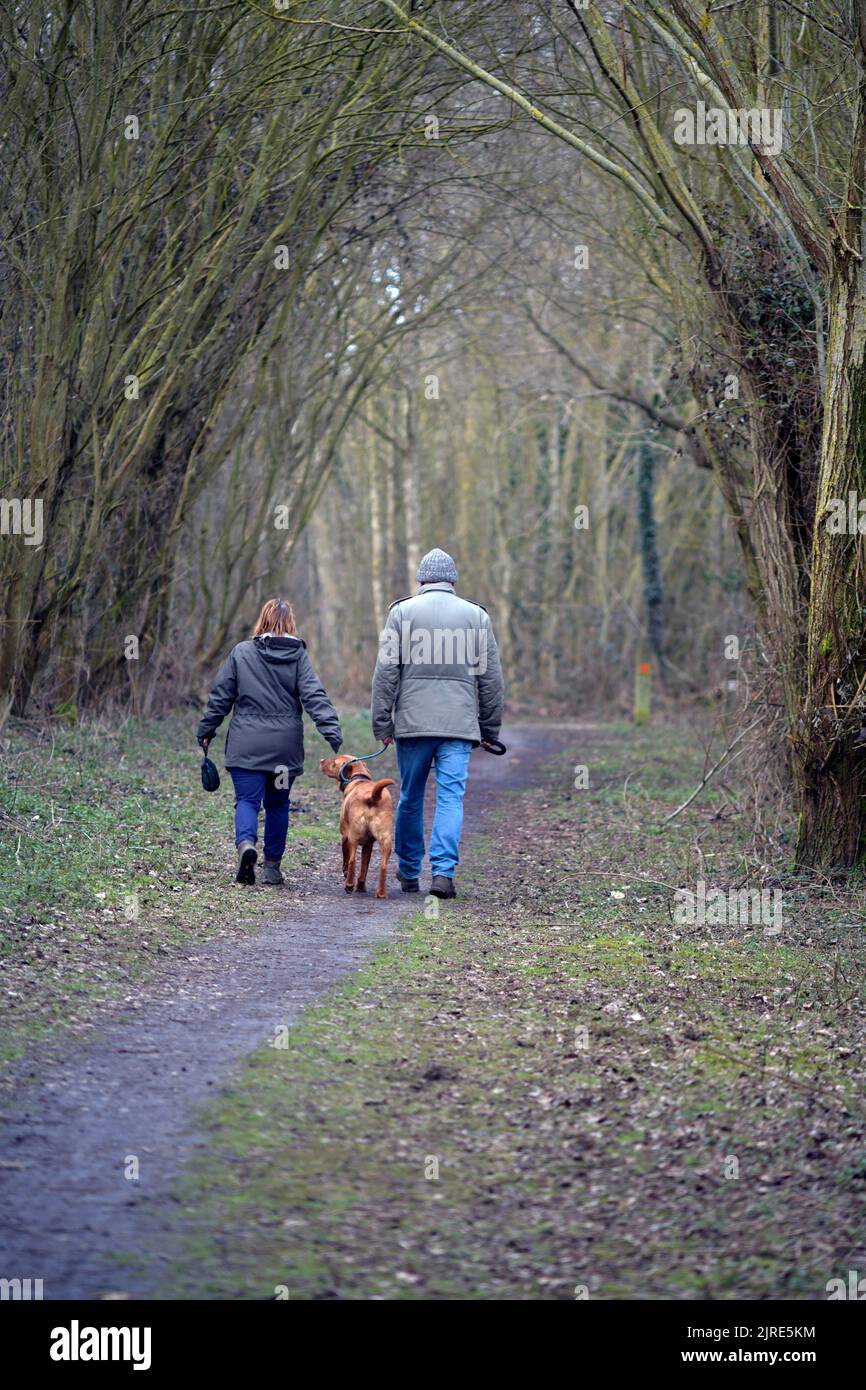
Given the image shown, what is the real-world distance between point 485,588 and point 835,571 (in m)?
25.5

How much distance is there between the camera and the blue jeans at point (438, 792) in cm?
910

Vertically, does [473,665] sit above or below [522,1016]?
above

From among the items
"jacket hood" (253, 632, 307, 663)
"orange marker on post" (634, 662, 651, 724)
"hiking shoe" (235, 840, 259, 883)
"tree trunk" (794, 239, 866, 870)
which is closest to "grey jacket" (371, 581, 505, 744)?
"jacket hood" (253, 632, 307, 663)

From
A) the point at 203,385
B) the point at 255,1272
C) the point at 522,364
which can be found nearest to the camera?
the point at 255,1272

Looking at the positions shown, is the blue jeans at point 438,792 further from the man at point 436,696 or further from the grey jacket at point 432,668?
the grey jacket at point 432,668

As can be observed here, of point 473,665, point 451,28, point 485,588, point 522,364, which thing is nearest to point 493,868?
point 473,665

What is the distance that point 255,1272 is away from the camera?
3.72 m

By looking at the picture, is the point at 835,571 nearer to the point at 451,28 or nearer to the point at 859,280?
the point at 859,280

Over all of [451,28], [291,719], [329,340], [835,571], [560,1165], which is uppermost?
[451,28]

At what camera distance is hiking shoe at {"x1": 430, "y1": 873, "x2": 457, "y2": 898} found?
903 centimetres

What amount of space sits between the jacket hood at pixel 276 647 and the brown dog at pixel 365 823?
83 cm

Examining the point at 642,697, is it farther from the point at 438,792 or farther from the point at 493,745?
the point at 438,792

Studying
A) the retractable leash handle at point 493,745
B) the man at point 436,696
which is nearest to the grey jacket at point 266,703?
the man at point 436,696

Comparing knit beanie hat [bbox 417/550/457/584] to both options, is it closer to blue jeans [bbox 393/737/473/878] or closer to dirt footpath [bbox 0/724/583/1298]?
blue jeans [bbox 393/737/473/878]
